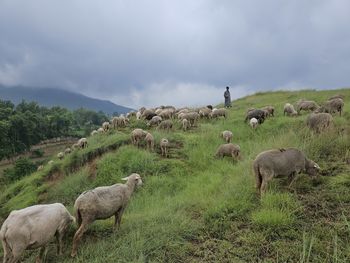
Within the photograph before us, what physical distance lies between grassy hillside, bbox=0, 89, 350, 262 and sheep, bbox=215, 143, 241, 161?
10.7 inches

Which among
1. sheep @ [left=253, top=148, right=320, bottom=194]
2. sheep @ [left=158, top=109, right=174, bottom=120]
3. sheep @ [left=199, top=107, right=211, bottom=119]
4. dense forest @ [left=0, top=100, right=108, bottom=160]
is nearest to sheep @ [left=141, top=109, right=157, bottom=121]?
sheep @ [left=158, top=109, right=174, bottom=120]

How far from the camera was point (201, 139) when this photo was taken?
57.7 feet

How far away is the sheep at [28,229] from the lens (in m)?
7.75

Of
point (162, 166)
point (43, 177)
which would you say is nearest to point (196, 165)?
point (162, 166)

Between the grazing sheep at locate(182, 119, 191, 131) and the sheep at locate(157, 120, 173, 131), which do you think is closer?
the sheep at locate(157, 120, 173, 131)

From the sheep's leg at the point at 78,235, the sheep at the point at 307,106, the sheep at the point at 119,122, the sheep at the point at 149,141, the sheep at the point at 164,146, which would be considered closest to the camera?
the sheep's leg at the point at 78,235

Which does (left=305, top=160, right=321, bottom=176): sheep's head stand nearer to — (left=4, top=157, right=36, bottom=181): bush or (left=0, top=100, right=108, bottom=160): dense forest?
(left=4, top=157, right=36, bottom=181): bush

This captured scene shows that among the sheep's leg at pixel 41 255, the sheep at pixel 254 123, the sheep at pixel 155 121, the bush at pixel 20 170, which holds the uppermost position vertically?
the sheep at pixel 155 121

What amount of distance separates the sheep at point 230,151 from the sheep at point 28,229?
7.71 metres

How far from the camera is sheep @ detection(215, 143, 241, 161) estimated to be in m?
14.9

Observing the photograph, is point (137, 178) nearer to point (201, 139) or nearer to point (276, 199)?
point (276, 199)

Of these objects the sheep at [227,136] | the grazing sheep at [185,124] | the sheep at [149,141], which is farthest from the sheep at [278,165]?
the grazing sheep at [185,124]

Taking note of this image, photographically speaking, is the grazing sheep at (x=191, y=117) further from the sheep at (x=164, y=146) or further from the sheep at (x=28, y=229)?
the sheep at (x=28, y=229)

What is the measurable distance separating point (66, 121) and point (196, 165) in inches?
2196
